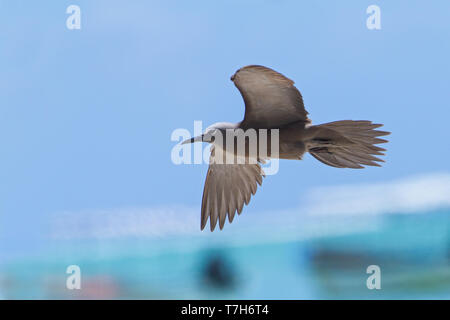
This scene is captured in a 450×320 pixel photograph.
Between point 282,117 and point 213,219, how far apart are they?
1.20 metres

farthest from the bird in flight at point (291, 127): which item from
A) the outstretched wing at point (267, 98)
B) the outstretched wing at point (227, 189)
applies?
the outstretched wing at point (227, 189)

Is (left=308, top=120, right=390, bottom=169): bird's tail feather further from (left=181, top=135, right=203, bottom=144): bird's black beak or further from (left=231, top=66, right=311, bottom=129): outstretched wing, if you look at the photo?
(left=181, top=135, right=203, bottom=144): bird's black beak

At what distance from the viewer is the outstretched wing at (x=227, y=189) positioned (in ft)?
18.9

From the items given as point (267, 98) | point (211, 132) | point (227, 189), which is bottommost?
point (227, 189)

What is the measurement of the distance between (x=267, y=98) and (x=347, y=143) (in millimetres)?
703

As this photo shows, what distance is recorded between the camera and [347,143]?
16.3ft

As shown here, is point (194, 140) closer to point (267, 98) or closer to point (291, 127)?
point (267, 98)

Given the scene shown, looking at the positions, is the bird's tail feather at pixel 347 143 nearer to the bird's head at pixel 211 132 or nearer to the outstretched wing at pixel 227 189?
the bird's head at pixel 211 132

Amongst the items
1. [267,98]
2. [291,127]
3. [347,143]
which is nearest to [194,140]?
[267,98]

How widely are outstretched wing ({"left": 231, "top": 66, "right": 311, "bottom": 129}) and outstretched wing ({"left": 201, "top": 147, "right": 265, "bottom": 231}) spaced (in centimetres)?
80

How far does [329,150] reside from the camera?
516 cm
